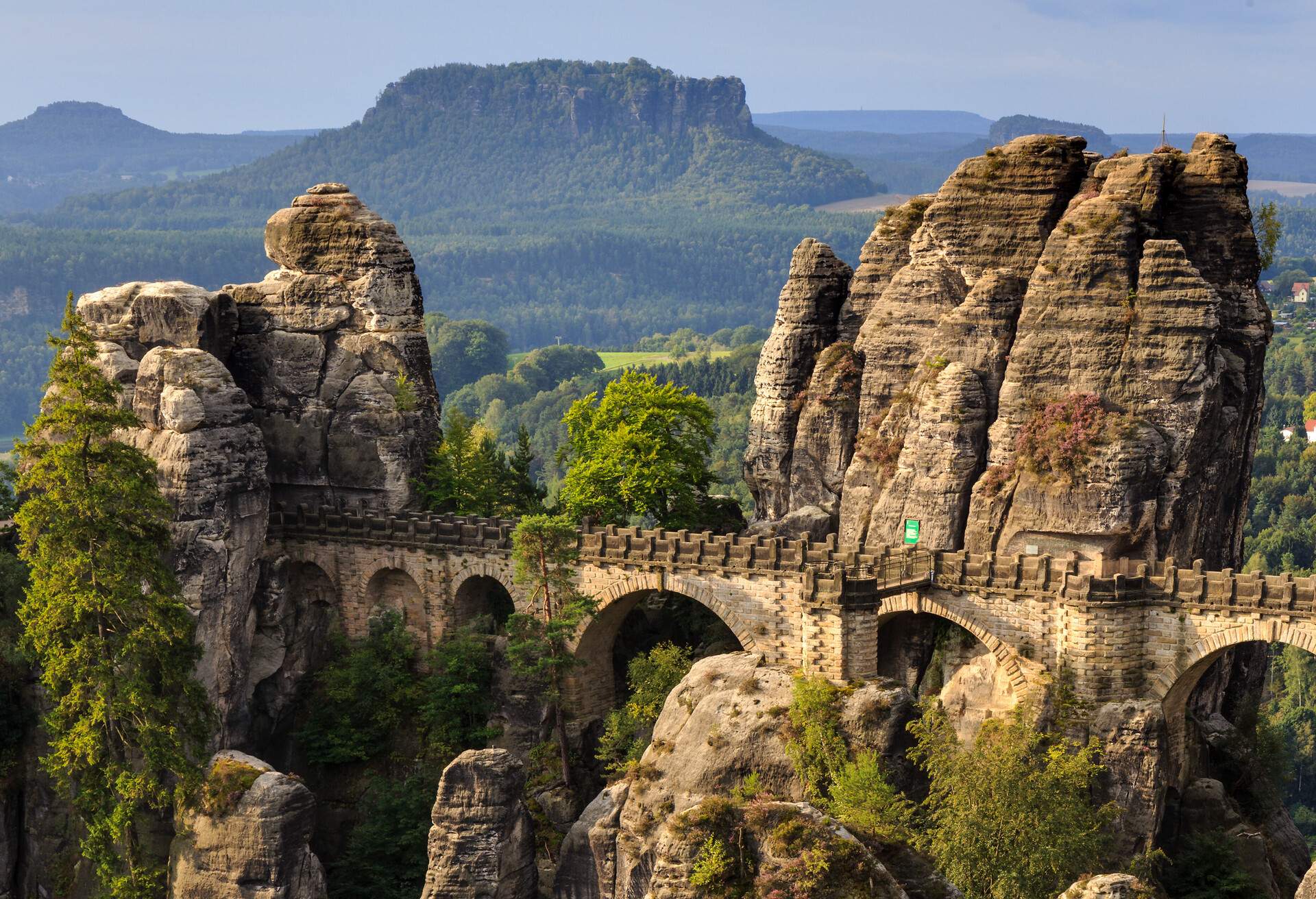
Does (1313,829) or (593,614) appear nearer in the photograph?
(593,614)

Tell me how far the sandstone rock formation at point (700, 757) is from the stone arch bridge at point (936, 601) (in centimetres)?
170

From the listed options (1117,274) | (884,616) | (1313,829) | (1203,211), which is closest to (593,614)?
(884,616)

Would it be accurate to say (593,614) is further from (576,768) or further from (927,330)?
(927,330)

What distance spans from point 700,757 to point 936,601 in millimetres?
8825

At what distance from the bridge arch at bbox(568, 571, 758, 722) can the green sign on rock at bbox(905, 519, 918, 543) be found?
20.9ft

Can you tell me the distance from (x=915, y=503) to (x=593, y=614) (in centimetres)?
1109

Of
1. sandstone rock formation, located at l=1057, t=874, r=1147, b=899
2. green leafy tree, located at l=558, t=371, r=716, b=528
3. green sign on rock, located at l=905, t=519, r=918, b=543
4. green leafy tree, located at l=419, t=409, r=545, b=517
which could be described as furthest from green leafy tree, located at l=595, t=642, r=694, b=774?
sandstone rock formation, located at l=1057, t=874, r=1147, b=899

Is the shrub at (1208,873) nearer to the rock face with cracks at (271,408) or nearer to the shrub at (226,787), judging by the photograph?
the shrub at (226,787)

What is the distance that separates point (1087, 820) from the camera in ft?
185

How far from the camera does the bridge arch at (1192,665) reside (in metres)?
56.9

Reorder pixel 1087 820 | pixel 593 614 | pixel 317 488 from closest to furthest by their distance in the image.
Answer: pixel 1087 820 < pixel 593 614 < pixel 317 488

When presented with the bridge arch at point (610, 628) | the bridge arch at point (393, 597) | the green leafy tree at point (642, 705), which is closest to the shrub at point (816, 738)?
the bridge arch at point (610, 628)

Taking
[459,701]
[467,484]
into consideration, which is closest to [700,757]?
[459,701]

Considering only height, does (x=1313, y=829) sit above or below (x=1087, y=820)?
below
